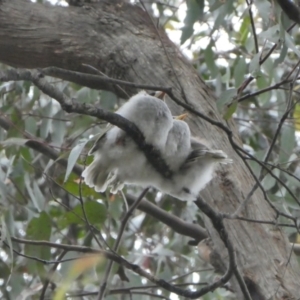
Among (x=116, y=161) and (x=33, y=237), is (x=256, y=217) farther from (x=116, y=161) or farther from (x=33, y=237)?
(x=33, y=237)

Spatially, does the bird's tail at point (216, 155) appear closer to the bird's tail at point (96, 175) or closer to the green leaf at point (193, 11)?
the bird's tail at point (96, 175)

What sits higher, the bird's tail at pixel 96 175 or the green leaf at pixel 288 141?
the bird's tail at pixel 96 175

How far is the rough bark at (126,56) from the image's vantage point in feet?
4.91

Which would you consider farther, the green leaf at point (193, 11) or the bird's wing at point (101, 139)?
the green leaf at point (193, 11)

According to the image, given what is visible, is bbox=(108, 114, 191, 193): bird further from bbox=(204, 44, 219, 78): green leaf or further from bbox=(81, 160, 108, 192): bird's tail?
bbox=(204, 44, 219, 78): green leaf

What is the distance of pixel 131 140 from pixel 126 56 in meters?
0.47

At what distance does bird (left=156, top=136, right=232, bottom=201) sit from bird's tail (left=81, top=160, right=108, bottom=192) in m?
0.11

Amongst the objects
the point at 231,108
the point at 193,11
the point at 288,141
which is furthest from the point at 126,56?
the point at 288,141

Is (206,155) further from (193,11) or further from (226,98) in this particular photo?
(193,11)

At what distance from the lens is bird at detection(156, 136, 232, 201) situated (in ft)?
4.40

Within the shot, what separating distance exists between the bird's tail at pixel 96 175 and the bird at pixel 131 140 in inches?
0.6

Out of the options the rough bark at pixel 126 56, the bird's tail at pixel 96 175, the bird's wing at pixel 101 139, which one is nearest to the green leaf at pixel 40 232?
the rough bark at pixel 126 56

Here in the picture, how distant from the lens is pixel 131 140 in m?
1.26

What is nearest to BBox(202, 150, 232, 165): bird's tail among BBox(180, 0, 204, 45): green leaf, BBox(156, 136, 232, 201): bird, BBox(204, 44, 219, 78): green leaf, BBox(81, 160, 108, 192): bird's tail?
BBox(156, 136, 232, 201): bird
